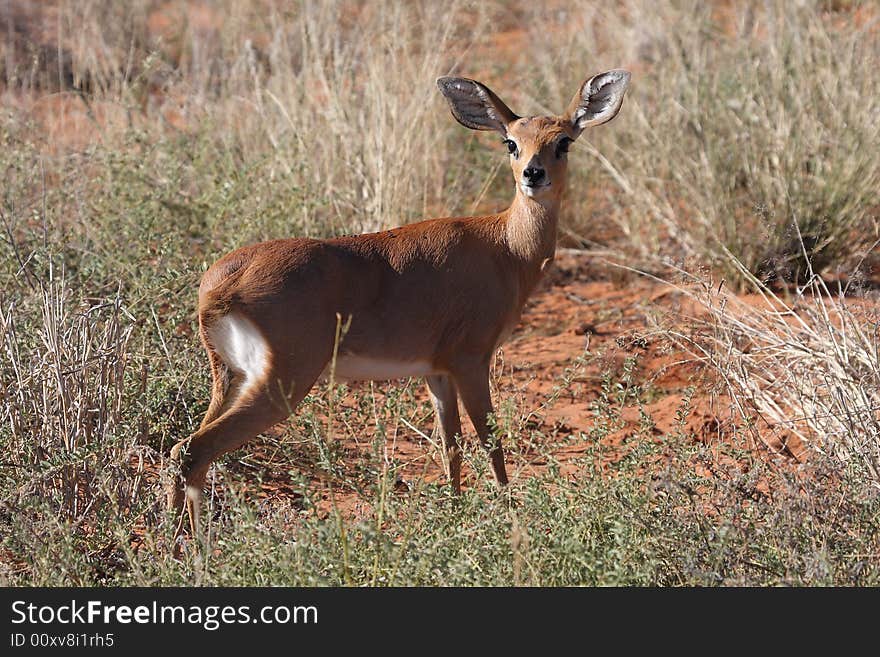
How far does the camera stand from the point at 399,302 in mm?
5496

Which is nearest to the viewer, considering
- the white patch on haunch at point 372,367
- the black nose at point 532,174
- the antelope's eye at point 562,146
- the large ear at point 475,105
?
the white patch on haunch at point 372,367

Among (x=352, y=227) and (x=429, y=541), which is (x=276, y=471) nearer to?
(x=429, y=541)

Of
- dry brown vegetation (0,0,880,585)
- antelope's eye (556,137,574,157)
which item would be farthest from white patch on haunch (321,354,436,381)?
antelope's eye (556,137,574,157)

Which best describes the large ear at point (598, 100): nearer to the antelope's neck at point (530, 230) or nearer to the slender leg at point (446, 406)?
the antelope's neck at point (530, 230)

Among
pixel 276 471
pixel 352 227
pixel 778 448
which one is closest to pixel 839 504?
pixel 778 448

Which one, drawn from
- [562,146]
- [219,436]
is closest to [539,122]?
[562,146]

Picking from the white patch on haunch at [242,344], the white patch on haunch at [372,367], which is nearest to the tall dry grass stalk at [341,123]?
the white patch on haunch at [372,367]

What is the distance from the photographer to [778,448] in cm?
614

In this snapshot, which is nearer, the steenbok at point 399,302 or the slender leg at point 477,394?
the steenbok at point 399,302

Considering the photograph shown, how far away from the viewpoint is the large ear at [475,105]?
6117mm

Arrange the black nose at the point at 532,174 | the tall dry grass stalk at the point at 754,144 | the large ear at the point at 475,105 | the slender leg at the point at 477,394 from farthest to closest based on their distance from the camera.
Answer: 1. the tall dry grass stalk at the point at 754,144
2. the large ear at the point at 475,105
3. the black nose at the point at 532,174
4. the slender leg at the point at 477,394

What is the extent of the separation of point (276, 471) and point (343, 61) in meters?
4.04

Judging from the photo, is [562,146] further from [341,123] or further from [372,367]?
[341,123]

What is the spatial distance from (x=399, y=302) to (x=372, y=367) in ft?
1.04
